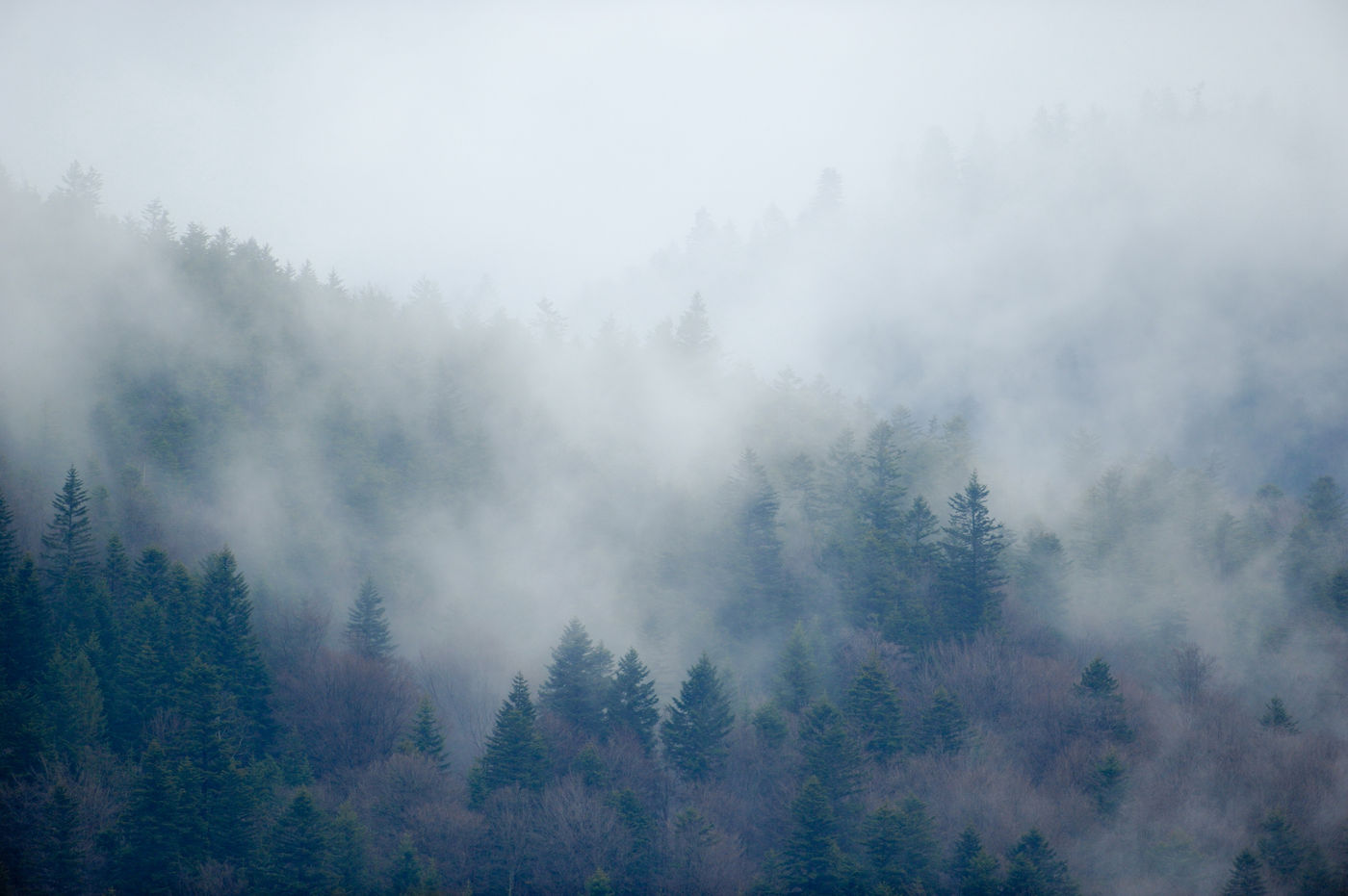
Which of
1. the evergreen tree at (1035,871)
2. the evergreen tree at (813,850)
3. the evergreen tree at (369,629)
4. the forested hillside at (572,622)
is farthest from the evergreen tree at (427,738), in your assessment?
the evergreen tree at (1035,871)

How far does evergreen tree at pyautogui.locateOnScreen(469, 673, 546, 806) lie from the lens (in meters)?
38.7

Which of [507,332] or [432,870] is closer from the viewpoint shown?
[432,870]

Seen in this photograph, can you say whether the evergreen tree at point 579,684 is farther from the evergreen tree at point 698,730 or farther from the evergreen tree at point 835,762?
the evergreen tree at point 835,762

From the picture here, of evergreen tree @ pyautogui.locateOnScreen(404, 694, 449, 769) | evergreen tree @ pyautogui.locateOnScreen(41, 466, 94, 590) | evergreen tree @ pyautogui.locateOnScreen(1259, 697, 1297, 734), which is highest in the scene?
evergreen tree @ pyautogui.locateOnScreen(41, 466, 94, 590)

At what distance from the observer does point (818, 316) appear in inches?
4151

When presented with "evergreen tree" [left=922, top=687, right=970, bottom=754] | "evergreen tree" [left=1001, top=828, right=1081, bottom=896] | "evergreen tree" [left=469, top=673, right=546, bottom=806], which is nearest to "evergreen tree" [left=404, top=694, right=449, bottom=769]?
"evergreen tree" [left=469, top=673, right=546, bottom=806]

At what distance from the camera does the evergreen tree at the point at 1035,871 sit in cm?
3164

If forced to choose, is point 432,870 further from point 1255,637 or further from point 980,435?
point 980,435

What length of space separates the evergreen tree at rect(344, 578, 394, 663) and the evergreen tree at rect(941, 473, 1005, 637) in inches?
1320

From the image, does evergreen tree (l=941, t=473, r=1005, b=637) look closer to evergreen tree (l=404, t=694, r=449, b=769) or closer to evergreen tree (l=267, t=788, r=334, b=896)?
evergreen tree (l=404, t=694, r=449, b=769)

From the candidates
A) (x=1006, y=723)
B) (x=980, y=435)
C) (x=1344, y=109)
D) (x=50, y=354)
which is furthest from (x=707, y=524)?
(x=1344, y=109)

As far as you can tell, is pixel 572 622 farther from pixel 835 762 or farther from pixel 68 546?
pixel 68 546

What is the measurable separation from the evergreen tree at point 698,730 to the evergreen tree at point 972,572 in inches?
624

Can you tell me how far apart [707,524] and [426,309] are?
109 ft
